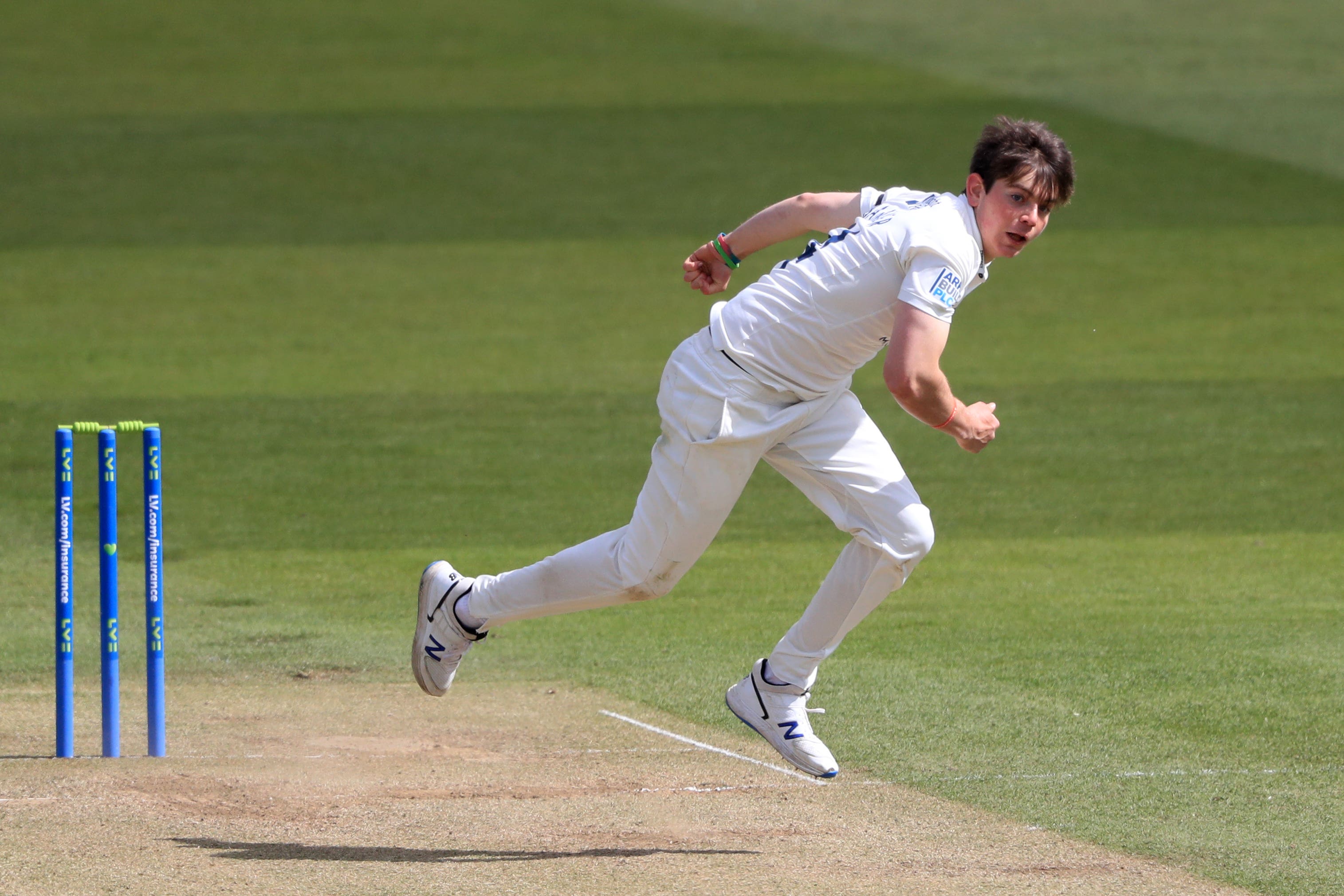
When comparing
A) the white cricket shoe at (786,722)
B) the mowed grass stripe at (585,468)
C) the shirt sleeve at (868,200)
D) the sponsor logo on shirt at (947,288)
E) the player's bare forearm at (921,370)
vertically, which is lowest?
the mowed grass stripe at (585,468)

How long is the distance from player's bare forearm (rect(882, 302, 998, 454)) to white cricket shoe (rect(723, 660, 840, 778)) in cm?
102

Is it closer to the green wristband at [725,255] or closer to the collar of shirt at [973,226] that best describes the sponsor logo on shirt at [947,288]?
the collar of shirt at [973,226]

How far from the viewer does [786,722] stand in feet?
19.4

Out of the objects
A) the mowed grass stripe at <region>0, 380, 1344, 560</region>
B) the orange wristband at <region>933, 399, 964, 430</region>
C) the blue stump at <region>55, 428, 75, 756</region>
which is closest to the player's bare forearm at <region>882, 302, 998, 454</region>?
the orange wristband at <region>933, 399, 964, 430</region>

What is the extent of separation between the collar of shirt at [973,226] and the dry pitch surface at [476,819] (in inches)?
68.9

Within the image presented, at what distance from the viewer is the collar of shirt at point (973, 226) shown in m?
5.62

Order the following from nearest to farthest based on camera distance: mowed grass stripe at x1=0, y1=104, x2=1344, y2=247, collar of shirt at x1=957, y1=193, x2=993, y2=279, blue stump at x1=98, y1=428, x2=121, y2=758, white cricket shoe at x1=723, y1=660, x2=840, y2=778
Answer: collar of shirt at x1=957, y1=193, x2=993, y2=279 → white cricket shoe at x1=723, y1=660, x2=840, y2=778 → blue stump at x1=98, y1=428, x2=121, y2=758 → mowed grass stripe at x1=0, y1=104, x2=1344, y2=247

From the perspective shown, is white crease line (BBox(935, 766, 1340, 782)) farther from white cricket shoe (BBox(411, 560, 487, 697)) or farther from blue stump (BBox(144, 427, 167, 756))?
blue stump (BBox(144, 427, 167, 756))

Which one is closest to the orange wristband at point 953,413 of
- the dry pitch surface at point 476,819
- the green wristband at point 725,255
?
the green wristband at point 725,255

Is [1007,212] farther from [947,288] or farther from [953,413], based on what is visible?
[953,413]

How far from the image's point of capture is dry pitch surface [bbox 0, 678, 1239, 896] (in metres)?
5.34

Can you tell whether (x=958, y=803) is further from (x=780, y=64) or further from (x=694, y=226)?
(x=780, y=64)

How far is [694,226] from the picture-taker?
23406 mm

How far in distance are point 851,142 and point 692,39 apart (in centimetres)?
760
